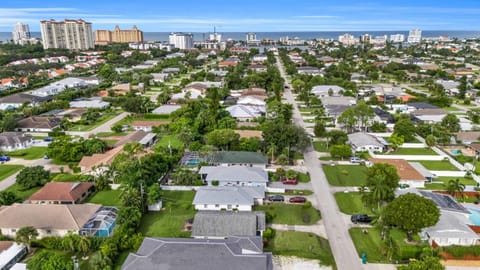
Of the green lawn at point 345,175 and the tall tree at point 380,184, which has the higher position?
the tall tree at point 380,184

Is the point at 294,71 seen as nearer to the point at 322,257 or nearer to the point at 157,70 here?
the point at 157,70

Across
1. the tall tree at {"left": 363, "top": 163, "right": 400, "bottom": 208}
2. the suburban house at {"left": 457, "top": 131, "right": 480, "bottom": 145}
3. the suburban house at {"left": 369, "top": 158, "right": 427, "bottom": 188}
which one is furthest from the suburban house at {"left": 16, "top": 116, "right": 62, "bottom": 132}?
the suburban house at {"left": 457, "top": 131, "right": 480, "bottom": 145}

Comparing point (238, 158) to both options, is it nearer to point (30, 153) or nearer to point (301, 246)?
point (301, 246)

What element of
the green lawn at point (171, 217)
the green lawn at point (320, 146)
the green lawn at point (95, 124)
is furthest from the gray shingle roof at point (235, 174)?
the green lawn at point (95, 124)

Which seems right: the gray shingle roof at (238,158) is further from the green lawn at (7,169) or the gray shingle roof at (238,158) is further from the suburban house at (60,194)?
the green lawn at (7,169)

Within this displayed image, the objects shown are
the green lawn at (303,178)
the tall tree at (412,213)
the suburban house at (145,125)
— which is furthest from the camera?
the suburban house at (145,125)

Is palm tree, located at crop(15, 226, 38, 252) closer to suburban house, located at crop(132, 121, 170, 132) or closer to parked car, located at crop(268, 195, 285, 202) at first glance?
parked car, located at crop(268, 195, 285, 202)
